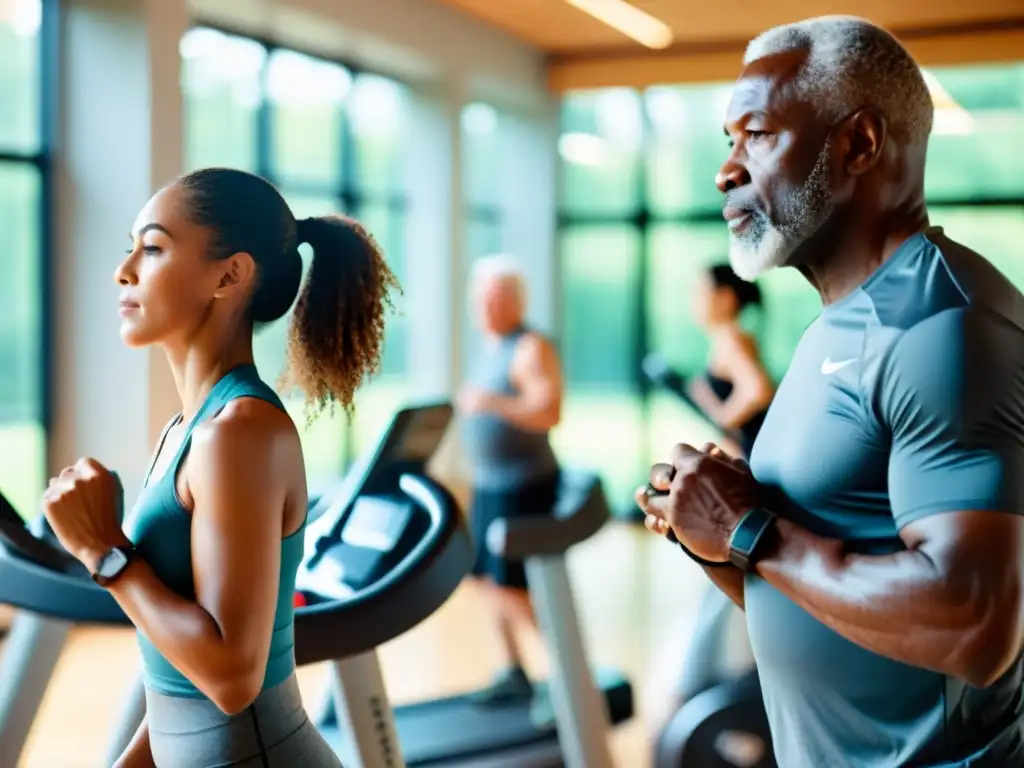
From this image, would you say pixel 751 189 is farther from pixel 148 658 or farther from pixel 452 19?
pixel 452 19

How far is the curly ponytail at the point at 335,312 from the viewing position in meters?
1.50

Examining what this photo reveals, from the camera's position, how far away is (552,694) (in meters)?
3.33

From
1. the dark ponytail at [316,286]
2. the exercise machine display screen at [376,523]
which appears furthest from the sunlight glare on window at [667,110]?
the dark ponytail at [316,286]

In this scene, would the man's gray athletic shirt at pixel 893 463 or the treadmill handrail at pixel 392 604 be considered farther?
the treadmill handrail at pixel 392 604

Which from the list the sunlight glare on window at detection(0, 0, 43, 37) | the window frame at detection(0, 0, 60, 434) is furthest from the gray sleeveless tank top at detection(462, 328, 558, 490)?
the sunlight glare on window at detection(0, 0, 43, 37)

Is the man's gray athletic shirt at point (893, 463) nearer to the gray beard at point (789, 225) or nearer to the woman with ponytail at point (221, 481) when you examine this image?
the gray beard at point (789, 225)

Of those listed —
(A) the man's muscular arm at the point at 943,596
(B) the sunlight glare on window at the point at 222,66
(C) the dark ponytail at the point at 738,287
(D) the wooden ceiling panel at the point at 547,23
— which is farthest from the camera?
(D) the wooden ceiling panel at the point at 547,23

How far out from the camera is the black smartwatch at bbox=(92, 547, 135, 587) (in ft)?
4.13

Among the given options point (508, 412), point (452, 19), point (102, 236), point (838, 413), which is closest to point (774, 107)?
point (838, 413)

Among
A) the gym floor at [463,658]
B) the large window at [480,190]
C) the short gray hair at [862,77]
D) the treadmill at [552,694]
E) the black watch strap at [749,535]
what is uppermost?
the large window at [480,190]

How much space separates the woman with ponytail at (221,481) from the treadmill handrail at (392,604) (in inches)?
15.7

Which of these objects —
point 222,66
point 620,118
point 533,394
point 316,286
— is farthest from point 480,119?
point 316,286

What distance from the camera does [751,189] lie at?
1.26 m

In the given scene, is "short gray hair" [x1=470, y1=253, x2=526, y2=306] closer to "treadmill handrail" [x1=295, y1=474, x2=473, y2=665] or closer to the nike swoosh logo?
"treadmill handrail" [x1=295, y1=474, x2=473, y2=665]
